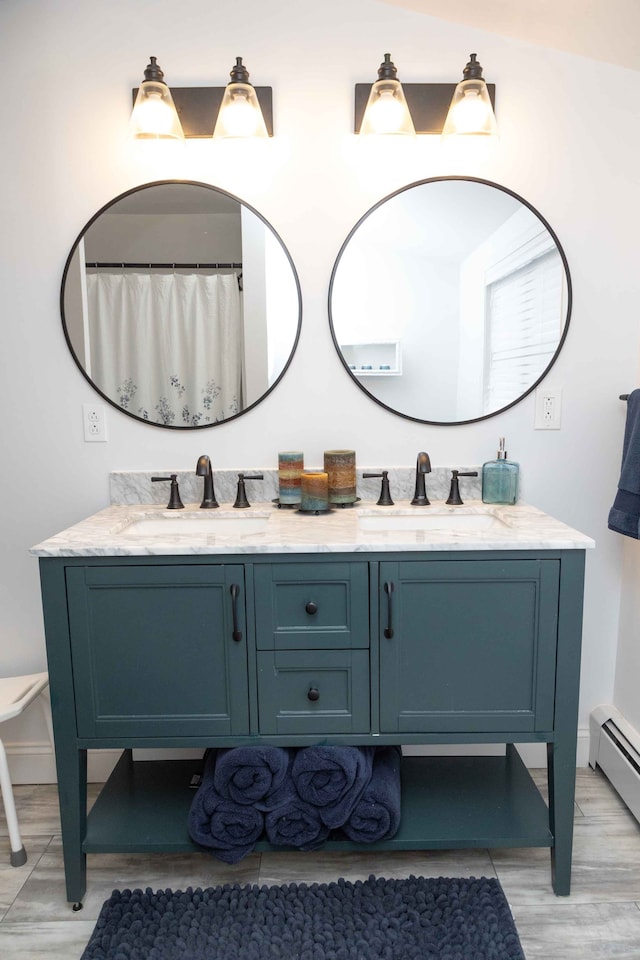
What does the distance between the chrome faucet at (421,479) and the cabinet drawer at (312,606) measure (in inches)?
18.9

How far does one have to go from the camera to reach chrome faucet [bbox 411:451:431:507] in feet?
6.46

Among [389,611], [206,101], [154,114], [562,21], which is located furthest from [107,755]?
[562,21]

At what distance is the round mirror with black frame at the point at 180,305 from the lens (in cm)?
201

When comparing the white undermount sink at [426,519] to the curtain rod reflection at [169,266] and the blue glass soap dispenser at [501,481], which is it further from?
the curtain rod reflection at [169,266]

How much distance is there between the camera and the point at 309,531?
1.72 m

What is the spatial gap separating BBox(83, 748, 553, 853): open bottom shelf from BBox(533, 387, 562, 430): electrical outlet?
1.00m

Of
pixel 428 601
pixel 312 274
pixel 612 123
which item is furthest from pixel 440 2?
pixel 428 601

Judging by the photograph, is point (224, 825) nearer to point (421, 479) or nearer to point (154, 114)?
point (421, 479)

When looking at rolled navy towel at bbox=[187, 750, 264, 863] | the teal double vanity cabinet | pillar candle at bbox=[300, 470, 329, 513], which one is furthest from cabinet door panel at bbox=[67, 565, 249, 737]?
pillar candle at bbox=[300, 470, 329, 513]

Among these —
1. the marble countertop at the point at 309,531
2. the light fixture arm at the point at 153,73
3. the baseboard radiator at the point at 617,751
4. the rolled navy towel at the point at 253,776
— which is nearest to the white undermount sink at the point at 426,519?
the marble countertop at the point at 309,531

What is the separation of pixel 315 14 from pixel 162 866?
2.39 m

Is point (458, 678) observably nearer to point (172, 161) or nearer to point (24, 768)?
point (24, 768)

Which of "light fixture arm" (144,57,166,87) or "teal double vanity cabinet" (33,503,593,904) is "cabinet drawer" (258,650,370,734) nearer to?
"teal double vanity cabinet" (33,503,593,904)

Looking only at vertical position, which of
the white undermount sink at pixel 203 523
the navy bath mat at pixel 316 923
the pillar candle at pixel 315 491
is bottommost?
the navy bath mat at pixel 316 923
